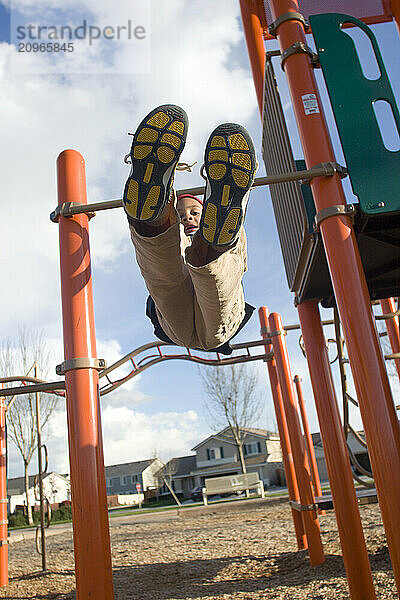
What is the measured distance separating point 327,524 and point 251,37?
5.59m

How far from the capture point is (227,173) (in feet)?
5.54

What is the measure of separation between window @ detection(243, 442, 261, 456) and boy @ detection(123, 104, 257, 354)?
3396 cm

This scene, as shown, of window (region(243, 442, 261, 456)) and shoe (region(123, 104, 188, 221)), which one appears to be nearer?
shoe (region(123, 104, 188, 221))

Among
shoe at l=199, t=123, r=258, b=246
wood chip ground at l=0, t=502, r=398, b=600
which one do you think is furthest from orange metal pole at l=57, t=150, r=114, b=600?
wood chip ground at l=0, t=502, r=398, b=600

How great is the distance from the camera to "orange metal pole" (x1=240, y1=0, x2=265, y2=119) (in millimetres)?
3426

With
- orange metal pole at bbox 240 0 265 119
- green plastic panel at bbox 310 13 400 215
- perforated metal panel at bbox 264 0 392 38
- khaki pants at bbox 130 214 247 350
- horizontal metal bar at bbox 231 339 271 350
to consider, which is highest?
perforated metal panel at bbox 264 0 392 38

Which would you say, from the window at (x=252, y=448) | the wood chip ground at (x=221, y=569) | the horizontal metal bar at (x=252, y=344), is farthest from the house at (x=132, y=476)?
the horizontal metal bar at (x=252, y=344)

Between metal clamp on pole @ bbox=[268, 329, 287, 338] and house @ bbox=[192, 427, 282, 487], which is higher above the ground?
metal clamp on pole @ bbox=[268, 329, 287, 338]

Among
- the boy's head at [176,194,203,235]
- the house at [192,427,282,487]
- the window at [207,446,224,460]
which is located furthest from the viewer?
the window at [207,446,224,460]

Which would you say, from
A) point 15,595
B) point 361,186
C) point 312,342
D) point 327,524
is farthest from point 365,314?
point 327,524

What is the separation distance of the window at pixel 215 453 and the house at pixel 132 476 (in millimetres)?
5925

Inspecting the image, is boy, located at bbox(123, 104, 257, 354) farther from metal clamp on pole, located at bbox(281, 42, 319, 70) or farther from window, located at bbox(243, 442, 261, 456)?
window, located at bbox(243, 442, 261, 456)

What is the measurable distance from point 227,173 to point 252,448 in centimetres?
3502

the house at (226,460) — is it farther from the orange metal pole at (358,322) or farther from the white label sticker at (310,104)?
the white label sticker at (310,104)
